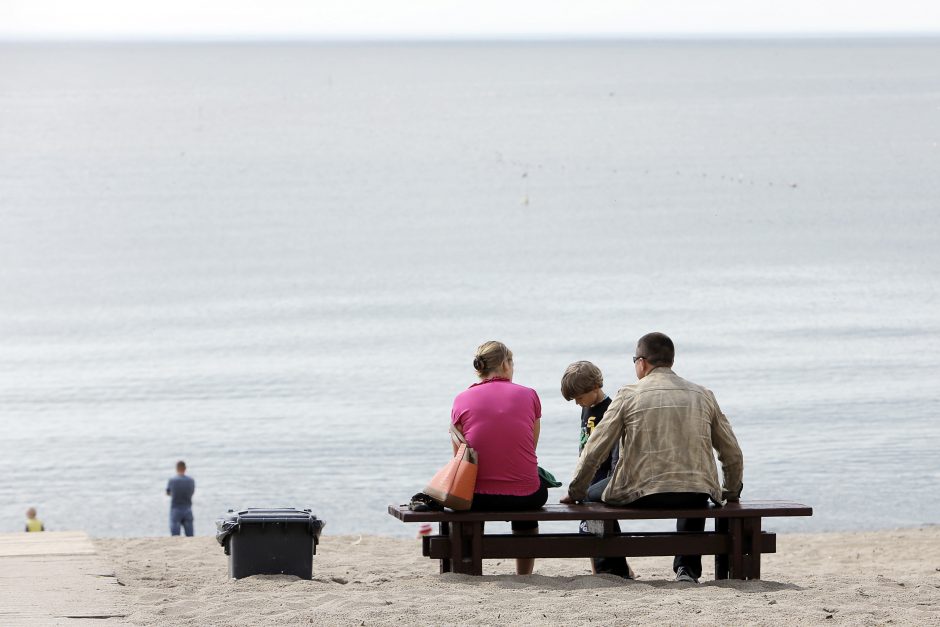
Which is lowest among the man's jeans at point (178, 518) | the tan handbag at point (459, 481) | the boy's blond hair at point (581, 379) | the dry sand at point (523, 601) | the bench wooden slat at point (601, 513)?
the man's jeans at point (178, 518)

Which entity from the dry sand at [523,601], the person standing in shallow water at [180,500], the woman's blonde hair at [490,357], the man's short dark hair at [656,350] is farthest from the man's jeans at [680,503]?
the person standing in shallow water at [180,500]

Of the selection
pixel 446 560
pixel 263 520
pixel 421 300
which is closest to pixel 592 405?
pixel 446 560

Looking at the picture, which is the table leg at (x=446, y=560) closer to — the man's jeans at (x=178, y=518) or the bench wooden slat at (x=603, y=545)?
the bench wooden slat at (x=603, y=545)

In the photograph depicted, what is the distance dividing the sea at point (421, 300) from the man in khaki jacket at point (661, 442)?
10.0 m

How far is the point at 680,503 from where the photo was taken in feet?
23.2

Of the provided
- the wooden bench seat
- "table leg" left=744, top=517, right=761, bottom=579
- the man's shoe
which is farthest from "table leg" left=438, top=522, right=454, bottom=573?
"table leg" left=744, top=517, right=761, bottom=579

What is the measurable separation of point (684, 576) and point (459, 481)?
1.29 m

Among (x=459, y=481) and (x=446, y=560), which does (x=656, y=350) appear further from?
(x=446, y=560)

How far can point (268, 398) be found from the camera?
33.2 meters

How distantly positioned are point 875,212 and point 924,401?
4703 centimetres

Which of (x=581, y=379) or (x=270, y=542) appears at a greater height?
(x=581, y=379)

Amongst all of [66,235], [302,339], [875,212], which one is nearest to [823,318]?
[302,339]

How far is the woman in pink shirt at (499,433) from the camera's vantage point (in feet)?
23.4

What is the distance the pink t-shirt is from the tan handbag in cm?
10
